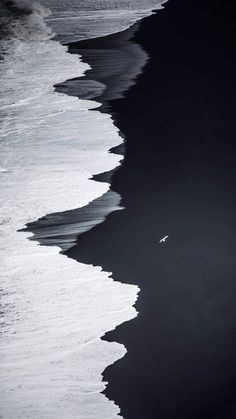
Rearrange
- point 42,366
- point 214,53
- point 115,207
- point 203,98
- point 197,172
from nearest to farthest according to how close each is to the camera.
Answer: point 42,366 → point 115,207 → point 197,172 → point 203,98 → point 214,53

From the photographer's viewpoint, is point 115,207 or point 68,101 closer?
point 115,207

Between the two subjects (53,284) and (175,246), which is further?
(175,246)

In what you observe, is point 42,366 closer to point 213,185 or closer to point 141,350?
point 141,350

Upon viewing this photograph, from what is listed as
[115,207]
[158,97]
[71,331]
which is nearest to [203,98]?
[158,97]
